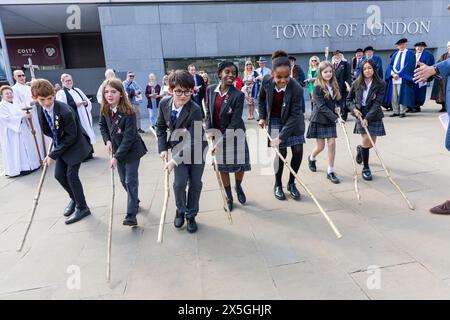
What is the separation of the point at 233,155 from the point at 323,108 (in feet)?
5.39

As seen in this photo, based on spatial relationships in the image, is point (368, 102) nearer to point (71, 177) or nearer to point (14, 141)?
point (71, 177)

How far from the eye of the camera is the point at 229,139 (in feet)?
13.2

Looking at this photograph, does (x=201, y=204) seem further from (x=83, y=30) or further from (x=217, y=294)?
(x=83, y=30)

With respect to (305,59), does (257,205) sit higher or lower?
lower

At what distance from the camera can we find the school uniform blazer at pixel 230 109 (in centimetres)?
389

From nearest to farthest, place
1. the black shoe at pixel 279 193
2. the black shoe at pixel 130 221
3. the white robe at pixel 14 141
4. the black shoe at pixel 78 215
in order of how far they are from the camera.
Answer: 1. the black shoe at pixel 130 221
2. the black shoe at pixel 78 215
3. the black shoe at pixel 279 193
4. the white robe at pixel 14 141

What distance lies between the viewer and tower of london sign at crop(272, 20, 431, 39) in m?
14.1

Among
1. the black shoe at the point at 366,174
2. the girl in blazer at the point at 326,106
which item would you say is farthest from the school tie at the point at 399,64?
the black shoe at the point at 366,174

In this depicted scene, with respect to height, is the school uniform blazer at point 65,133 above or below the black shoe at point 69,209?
above

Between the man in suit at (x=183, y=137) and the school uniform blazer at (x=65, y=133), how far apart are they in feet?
4.09

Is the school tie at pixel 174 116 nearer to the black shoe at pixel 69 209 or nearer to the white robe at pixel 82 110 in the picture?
the black shoe at pixel 69 209
